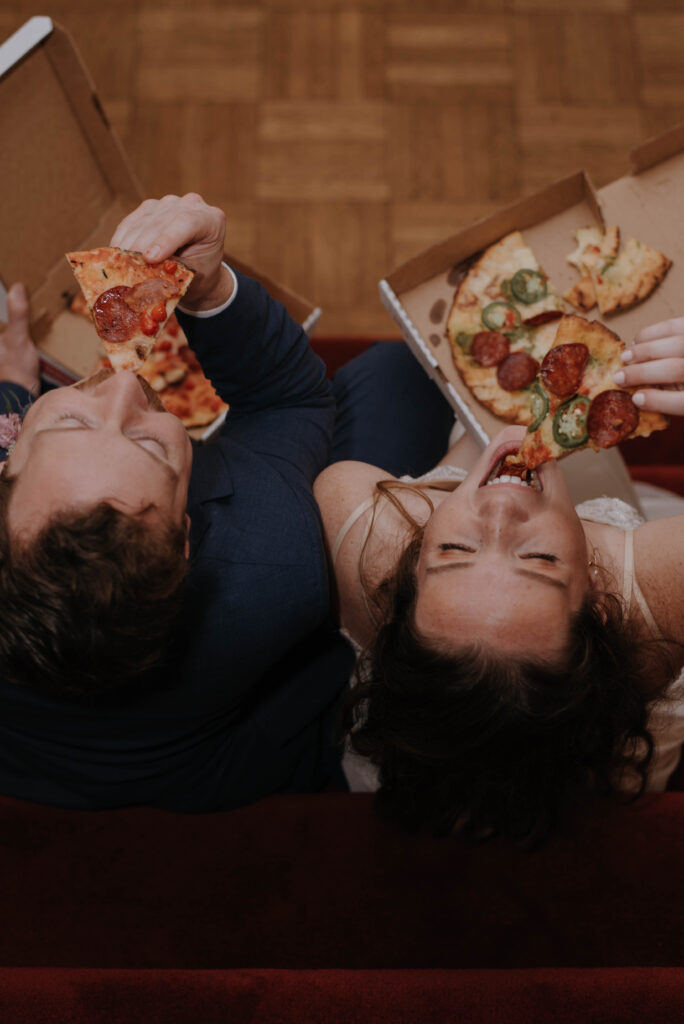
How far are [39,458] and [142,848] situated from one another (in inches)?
33.1

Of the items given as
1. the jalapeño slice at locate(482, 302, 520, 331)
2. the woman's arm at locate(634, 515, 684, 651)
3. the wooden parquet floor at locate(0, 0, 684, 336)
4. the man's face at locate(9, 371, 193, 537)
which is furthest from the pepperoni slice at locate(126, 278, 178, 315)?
the wooden parquet floor at locate(0, 0, 684, 336)

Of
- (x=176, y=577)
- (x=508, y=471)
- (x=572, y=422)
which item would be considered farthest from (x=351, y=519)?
(x=572, y=422)

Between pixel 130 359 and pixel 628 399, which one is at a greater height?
pixel 130 359

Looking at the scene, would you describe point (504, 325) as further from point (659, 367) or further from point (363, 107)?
point (363, 107)

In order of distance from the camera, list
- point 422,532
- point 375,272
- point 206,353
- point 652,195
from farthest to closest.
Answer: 1. point 375,272
2. point 652,195
3. point 206,353
4. point 422,532

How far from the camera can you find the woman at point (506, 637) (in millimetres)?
1316

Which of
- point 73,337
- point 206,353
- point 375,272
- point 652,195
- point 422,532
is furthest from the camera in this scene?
point 375,272

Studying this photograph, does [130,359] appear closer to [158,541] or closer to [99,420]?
[99,420]

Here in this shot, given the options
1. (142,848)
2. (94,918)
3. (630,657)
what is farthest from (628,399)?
(94,918)

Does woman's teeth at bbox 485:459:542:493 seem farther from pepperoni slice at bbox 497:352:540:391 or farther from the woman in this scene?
pepperoni slice at bbox 497:352:540:391

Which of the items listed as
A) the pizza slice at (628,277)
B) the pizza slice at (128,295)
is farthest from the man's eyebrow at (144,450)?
the pizza slice at (628,277)

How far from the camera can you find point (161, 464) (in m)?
1.28

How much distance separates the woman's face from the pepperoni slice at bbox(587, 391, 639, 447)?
441 mm

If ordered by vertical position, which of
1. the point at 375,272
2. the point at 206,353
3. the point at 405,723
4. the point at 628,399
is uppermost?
the point at 206,353
